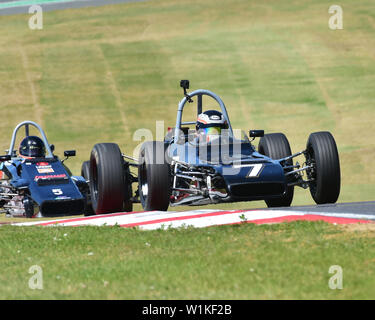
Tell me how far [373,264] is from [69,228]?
412 centimetres

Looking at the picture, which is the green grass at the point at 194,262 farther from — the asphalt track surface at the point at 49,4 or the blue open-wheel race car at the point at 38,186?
the asphalt track surface at the point at 49,4

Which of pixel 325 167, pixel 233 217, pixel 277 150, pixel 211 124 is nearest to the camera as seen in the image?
pixel 233 217

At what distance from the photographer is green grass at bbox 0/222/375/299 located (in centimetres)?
566

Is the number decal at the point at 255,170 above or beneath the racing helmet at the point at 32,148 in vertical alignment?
beneath

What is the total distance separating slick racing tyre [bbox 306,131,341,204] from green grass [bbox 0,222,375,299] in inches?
105

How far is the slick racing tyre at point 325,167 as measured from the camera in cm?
1060

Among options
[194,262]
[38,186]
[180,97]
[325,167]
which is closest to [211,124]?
[325,167]

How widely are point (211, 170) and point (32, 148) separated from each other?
205 inches

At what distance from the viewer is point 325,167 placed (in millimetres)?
10586

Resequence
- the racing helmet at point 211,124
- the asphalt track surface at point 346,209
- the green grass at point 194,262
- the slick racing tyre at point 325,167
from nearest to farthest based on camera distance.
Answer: the green grass at point 194,262, the asphalt track surface at point 346,209, the slick racing tyre at point 325,167, the racing helmet at point 211,124

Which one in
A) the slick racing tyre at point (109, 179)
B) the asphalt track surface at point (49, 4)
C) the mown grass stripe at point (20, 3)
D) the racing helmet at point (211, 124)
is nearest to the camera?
the slick racing tyre at point (109, 179)

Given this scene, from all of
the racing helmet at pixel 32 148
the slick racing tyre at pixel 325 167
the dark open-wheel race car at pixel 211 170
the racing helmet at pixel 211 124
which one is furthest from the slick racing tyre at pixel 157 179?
the racing helmet at pixel 32 148

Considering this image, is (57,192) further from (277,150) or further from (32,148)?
(277,150)
